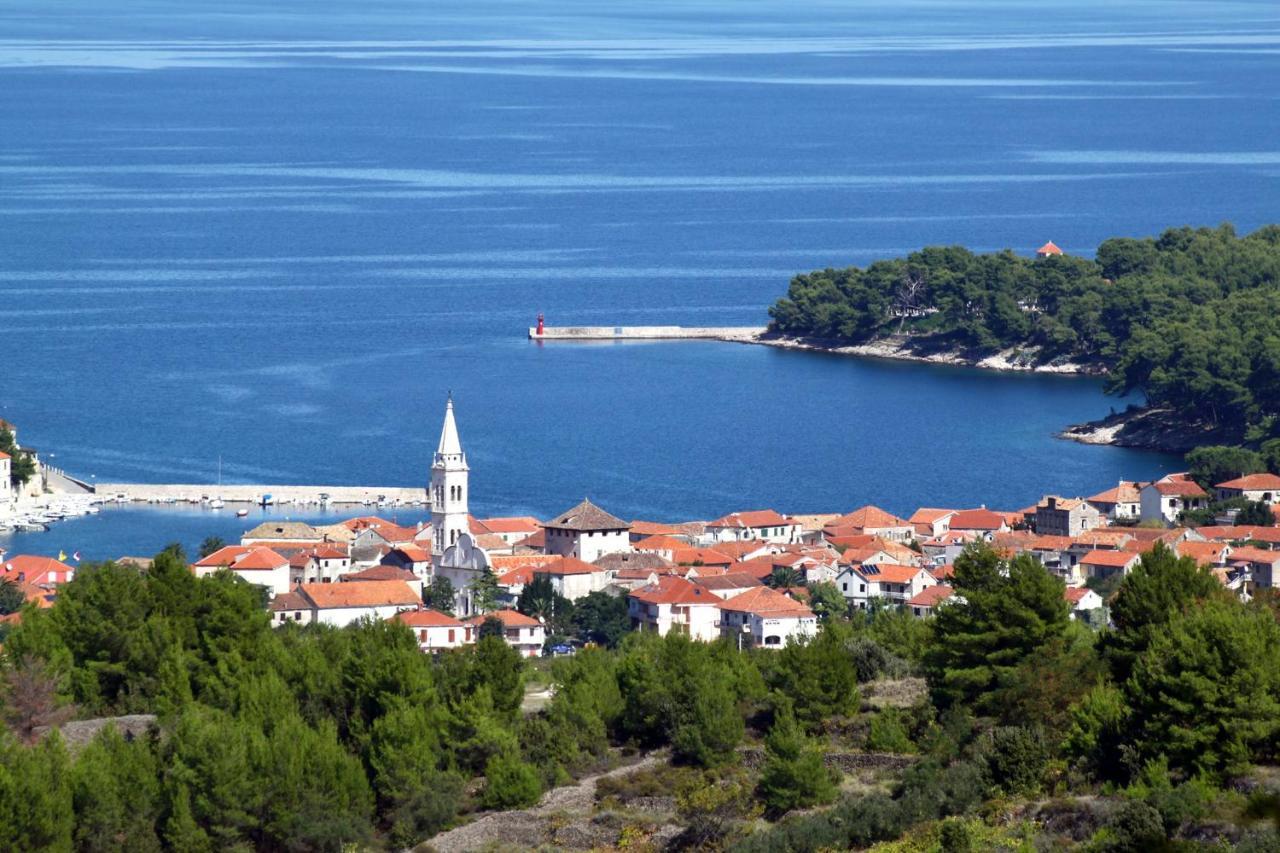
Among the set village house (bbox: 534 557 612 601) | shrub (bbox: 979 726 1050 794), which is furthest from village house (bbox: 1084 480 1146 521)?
shrub (bbox: 979 726 1050 794)

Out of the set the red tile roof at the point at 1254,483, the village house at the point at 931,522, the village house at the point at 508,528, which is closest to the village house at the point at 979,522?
the village house at the point at 931,522

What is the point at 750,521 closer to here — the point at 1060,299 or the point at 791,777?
the point at 791,777

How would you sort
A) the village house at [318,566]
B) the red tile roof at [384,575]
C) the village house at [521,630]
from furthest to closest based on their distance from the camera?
the village house at [318,566], the red tile roof at [384,575], the village house at [521,630]

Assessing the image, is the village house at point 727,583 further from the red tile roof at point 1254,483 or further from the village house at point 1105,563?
the red tile roof at point 1254,483

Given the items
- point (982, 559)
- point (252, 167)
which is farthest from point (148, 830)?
point (252, 167)

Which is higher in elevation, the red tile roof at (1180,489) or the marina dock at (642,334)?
the marina dock at (642,334)

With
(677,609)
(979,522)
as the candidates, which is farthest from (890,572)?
(979,522)
